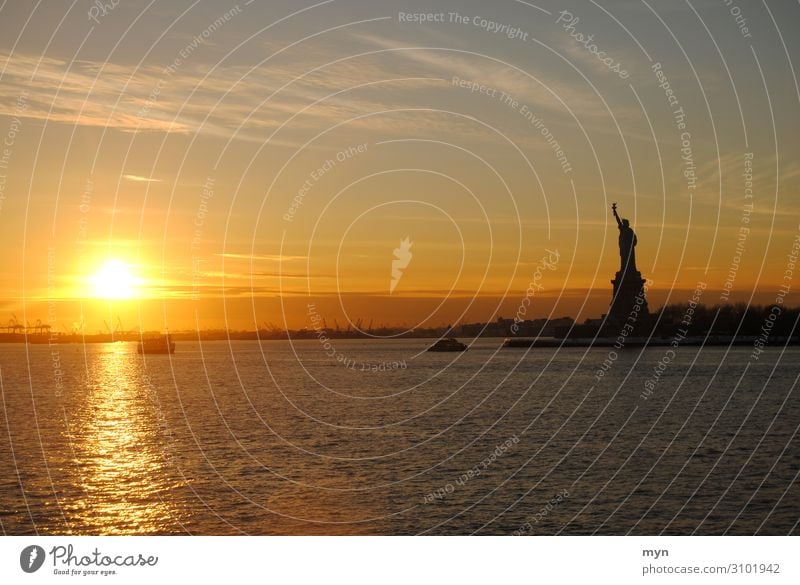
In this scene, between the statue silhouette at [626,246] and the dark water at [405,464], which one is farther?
the statue silhouette at [626,246]

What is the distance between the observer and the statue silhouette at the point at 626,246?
7712 inches

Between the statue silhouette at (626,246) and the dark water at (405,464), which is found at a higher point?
the statue silhouette at (626,246)

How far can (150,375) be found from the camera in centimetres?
17062

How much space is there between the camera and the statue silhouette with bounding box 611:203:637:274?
196 meters

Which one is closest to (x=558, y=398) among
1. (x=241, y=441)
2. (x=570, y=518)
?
(x=241, y=441)

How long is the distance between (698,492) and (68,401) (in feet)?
259

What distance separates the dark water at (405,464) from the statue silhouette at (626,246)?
93.6 m

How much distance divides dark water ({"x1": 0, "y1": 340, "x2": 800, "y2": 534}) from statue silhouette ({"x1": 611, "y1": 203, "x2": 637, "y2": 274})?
93.6 metres

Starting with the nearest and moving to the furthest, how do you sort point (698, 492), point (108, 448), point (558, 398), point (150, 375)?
1. point (698, 492)
2. point (108, 448)
3. point (558, 398)
4. point (150, 375)

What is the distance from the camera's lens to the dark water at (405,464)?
120ft

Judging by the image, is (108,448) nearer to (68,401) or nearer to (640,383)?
(68,401)

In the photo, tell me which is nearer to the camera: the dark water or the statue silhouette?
the dark water
